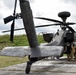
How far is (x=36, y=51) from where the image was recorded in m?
11.6

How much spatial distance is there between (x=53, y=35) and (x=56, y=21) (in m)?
2.25

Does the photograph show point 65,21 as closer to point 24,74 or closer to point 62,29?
point 62,29

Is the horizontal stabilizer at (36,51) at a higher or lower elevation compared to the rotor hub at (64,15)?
lower

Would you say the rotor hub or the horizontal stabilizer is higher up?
the rotor hub

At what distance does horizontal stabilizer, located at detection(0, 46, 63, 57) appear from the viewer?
11.2m

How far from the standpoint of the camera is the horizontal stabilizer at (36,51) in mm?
→ 11241

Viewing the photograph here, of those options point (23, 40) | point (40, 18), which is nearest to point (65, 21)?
point (40, 18)

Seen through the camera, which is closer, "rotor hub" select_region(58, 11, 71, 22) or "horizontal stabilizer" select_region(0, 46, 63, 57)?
"horizontal stabilizer" select_region(0, 46, 63, 57)

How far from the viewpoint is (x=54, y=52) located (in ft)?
36.8

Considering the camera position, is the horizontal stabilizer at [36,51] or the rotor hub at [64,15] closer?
the horizontal stabilizer at [36,51]

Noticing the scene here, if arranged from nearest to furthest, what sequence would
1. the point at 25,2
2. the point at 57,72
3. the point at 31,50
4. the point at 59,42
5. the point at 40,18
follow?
A: the point at 25,2, the point at 31,50, the point at 57,72, the point at 40,18, the point at 59,42

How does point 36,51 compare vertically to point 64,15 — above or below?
below

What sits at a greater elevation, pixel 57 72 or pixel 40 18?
pixel 40 18

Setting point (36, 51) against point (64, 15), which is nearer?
point (36, 51)
